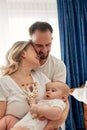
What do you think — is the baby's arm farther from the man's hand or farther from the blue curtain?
the blue curtain

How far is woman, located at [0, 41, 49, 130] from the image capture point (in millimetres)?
1350

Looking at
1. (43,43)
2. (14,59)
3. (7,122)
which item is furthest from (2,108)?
(43,43)

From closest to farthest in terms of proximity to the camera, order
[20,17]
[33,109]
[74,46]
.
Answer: [33,109] < [20,17] < [74,46]

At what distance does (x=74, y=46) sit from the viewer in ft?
12.2

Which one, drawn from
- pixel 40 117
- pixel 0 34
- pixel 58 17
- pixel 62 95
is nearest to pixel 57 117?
pixel 40 117

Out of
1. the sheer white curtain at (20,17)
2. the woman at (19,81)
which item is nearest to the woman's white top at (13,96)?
the woman at (19,81)

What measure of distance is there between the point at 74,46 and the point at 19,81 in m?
2.42

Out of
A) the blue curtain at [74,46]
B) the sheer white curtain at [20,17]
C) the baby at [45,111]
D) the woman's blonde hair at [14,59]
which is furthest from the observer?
the blue curtain at [74,46]

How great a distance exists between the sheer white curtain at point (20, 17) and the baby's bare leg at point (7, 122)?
2.01 m

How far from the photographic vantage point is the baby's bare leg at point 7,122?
132 centimetres

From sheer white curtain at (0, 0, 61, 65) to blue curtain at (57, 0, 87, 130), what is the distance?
12 centimetres

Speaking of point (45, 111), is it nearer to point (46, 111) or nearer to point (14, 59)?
point (46, 111)

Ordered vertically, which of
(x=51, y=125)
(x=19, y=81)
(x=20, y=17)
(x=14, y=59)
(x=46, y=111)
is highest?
(x=20, y=17)

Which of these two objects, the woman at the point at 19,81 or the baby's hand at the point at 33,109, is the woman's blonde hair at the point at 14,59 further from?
the baby's hand at the point at 33,109
